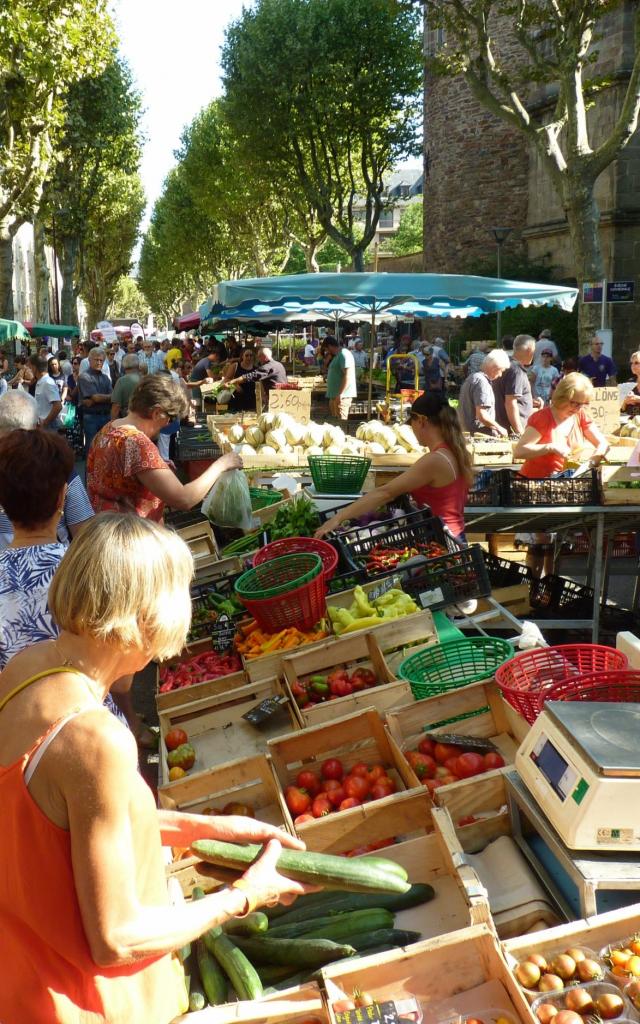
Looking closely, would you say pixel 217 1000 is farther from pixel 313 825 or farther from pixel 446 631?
pixel 446 631

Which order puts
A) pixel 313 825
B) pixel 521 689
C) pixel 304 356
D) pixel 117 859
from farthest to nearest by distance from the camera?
1. pixel 304 356
2. pixel 521 689
3. pixel 313 825
4. pixel 117 859

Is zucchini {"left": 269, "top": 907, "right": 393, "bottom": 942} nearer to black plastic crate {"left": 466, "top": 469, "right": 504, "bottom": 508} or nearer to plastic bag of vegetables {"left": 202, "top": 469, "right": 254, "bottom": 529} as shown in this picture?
plastic bag of vegetables {"left": 202, "top": 469, "right": 254, "bottom": 529}

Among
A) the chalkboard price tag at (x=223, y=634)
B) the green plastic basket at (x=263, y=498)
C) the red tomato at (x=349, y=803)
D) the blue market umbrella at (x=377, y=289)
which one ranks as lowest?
the red tomato at (x=349, y=803)

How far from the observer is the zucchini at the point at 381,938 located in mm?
2672

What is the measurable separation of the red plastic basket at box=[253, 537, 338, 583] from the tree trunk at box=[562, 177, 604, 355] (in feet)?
38.1

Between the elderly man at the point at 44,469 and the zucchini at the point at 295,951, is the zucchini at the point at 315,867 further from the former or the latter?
the elderly man at the point at 44,469

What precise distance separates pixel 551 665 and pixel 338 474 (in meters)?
3.98

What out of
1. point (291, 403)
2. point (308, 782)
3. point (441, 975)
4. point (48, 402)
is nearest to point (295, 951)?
point (441, 975)

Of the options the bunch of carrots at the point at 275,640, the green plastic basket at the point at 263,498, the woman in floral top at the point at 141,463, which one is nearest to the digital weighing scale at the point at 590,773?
the bunch of carrots at the point at 275,640

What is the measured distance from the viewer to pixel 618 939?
238cm

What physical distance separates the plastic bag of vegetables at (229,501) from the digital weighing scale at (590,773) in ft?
13.0

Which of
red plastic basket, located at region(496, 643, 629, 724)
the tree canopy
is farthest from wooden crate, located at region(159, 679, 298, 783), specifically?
the tree canopy

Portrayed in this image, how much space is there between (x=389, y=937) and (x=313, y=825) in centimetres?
50

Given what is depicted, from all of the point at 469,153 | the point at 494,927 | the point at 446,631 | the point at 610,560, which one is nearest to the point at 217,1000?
the point at 494,927
